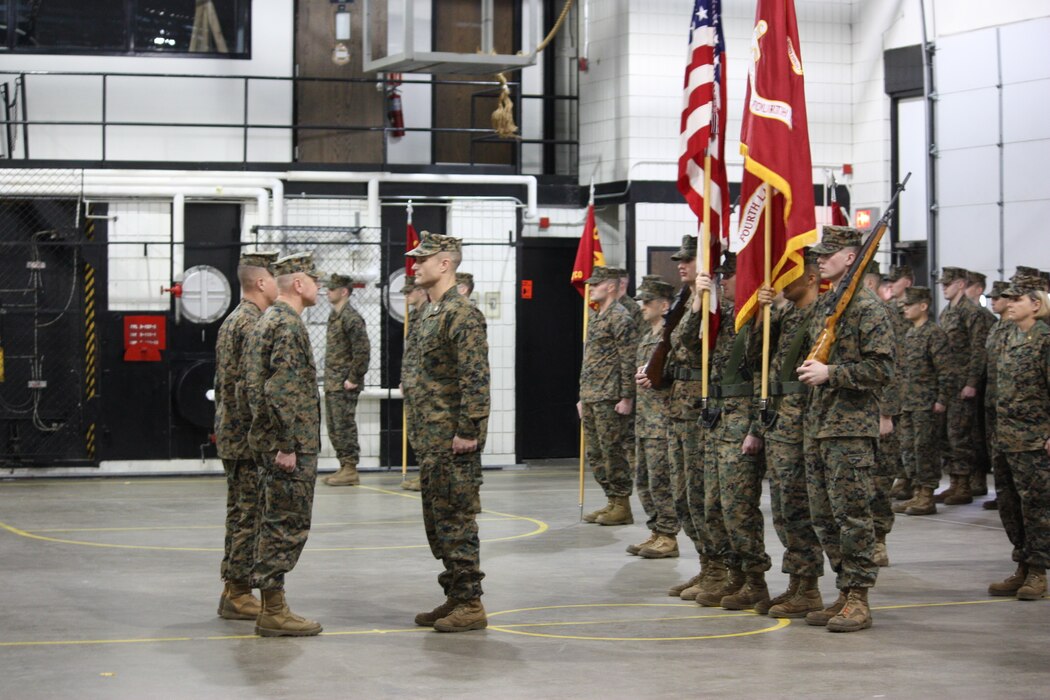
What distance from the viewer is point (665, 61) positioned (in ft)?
62.4

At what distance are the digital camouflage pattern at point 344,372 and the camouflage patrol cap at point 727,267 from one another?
310 inches

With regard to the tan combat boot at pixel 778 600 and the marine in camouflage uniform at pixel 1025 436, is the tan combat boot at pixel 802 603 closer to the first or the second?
the tan combat boot at pixel 778 600

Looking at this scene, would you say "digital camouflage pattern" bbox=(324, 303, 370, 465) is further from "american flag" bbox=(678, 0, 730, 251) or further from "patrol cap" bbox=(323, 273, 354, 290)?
"american flag" bbox=(678, 0, 730, 251)

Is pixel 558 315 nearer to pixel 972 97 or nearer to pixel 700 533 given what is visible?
pixel 972 97

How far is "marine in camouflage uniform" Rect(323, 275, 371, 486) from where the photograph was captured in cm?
1688

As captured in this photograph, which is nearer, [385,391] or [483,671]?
[483,671]

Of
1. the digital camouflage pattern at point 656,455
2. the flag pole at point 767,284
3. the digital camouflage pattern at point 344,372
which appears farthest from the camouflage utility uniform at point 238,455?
the digital camouflage pattern at point 344,372

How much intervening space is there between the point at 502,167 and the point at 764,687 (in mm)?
13030

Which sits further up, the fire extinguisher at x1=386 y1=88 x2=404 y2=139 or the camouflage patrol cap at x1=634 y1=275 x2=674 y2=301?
the fire extinguisher at x1=386 y1=88 x2=404 y2=139

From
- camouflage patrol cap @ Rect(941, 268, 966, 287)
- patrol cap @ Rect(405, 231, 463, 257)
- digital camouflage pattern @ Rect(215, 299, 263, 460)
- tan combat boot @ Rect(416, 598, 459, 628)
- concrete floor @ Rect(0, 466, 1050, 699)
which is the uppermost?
camouflage patrol cap @ Rect(941, 268, 966, 287)

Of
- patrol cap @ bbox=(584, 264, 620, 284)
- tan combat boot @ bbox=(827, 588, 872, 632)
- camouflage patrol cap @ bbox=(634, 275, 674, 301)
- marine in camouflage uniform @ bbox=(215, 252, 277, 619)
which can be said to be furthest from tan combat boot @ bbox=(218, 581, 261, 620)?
patrol cap @ bbox=(584, 264, 620, 284)

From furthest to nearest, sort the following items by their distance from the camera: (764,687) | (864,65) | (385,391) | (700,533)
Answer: (864,65) < (385,391) < (700,533) < (764,687)

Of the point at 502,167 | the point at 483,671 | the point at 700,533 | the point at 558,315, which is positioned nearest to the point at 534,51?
the point at 502,167

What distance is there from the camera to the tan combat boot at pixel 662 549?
11352 mm
